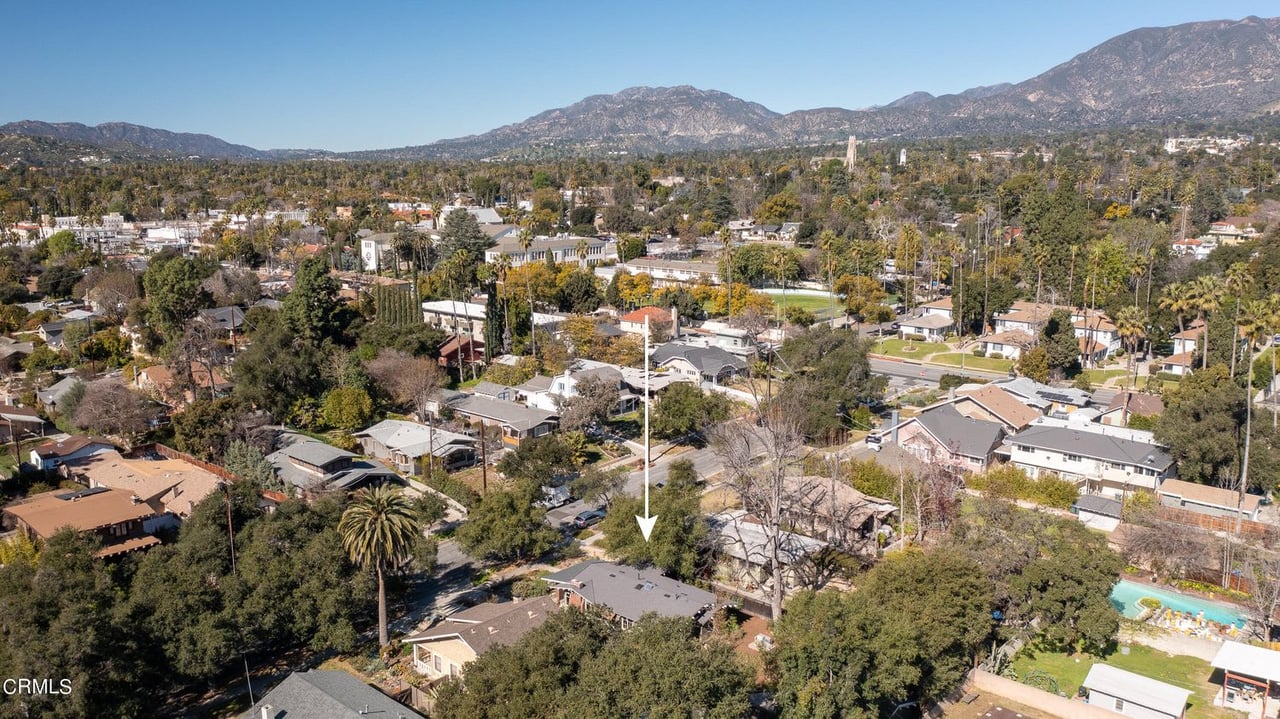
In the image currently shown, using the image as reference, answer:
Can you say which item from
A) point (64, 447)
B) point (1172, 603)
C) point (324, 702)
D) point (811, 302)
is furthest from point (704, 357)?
point (324, 702)

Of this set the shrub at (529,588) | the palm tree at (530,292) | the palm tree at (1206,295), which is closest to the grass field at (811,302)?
the palm tree at (530,292)

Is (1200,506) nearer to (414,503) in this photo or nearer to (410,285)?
(414,503)

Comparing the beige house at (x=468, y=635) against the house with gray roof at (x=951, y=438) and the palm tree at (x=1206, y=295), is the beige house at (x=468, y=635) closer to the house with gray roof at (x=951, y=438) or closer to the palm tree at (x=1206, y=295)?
the house with gray roof at (x=951, y=438)

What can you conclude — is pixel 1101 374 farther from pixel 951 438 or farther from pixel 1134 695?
pixel 1134 695

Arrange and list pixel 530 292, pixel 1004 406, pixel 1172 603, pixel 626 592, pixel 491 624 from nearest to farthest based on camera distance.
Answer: pixel 491 624 < pixel 626 592 < pixel 1172 603 < pixel 1004 406 < pixel 530 292

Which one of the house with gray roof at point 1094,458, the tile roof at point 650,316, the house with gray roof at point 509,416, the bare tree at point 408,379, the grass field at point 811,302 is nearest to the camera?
the house with gray roof at point 1094,458

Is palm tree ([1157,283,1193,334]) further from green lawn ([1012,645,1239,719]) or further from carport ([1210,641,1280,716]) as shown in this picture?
carport ([1210,641,1280,716])

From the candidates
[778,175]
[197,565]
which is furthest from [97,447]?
[778,175]
